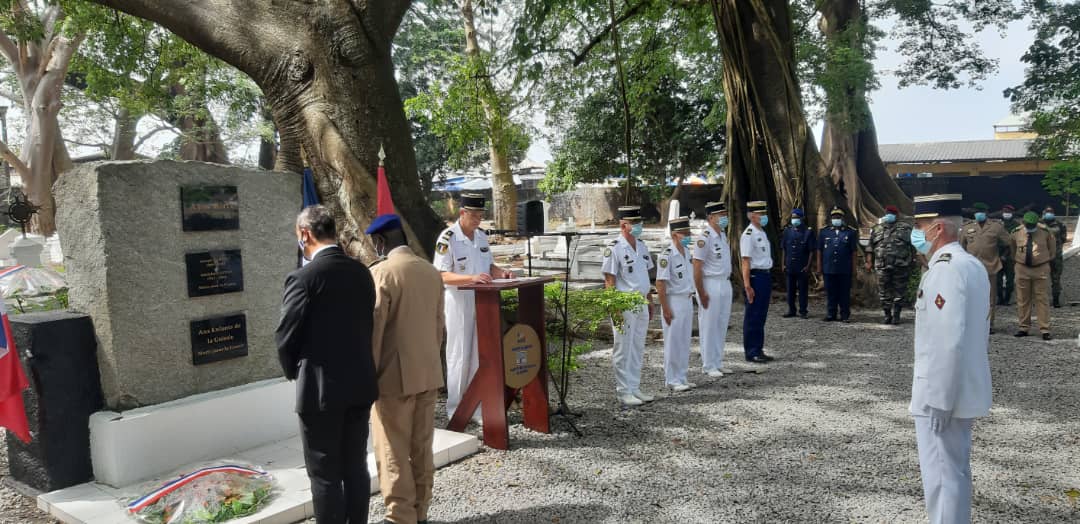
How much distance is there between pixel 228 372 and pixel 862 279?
1140 centimetres

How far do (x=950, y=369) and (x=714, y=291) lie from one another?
15.3 ft

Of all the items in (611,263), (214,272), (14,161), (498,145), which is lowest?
(611,263)

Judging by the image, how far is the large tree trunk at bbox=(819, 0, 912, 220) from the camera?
2048 centimetres

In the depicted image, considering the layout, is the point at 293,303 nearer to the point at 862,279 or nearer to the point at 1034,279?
the point at 1034,279

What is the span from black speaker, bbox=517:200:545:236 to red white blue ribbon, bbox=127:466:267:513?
3.47m

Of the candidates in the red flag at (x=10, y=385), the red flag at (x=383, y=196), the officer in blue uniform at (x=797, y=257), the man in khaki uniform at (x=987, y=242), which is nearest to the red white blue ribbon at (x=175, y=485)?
the red flag at (x=10, y=385)

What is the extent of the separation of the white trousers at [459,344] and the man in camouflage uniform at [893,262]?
8.09 meters

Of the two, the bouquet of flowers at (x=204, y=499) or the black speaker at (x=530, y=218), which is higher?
the black speaker at (x=530, y=218)

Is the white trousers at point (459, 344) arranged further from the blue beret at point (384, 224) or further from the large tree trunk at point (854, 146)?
the large tree trunk at point (854, 146)

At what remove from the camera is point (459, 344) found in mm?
6520

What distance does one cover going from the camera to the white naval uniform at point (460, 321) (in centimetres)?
648

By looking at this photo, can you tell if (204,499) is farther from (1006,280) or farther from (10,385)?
(1006,280)

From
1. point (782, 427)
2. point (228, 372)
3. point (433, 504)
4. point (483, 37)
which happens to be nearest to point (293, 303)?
point (433, 504)

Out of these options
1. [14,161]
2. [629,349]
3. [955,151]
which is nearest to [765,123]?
[629,349]
